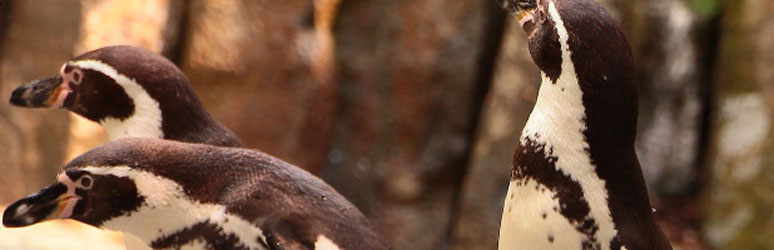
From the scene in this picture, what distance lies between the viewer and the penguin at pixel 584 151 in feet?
5.97

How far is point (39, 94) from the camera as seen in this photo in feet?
8.18

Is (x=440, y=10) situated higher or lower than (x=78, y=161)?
higher

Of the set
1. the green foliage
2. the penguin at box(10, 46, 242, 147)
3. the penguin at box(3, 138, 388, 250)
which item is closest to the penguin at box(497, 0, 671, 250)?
the penguin at box(3, 138, 388, 250)

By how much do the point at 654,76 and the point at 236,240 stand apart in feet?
8.88

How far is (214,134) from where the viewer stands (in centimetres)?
240

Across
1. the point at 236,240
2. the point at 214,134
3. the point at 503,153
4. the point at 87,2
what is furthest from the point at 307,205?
the point at 503,153

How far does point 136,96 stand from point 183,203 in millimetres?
701

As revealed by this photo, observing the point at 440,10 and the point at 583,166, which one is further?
the point at 440,10

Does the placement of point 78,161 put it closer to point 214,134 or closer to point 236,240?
point 236,240

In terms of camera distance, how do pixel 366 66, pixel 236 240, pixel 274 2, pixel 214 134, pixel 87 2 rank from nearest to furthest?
pixel 236 240
pixel 214 134
pixel 87 2
pixel 274 2
pixel 366 66

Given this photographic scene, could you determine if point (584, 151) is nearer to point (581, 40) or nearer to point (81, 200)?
point (581, 40)

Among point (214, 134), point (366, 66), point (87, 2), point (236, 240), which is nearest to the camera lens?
point (236, 240)

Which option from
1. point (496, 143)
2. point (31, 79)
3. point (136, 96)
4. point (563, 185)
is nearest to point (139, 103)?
point (136, 96)

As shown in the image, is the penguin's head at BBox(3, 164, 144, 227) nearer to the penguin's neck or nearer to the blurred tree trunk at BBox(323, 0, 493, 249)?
the penguin's neck
